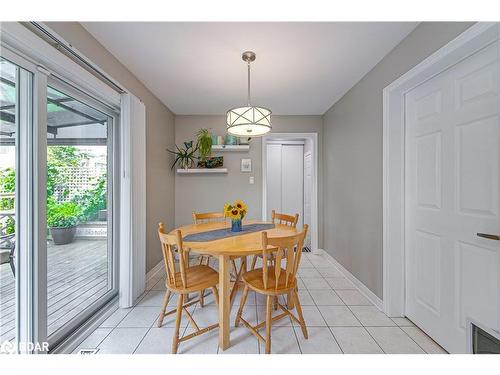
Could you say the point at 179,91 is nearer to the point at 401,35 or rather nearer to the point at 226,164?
the point at 226,164

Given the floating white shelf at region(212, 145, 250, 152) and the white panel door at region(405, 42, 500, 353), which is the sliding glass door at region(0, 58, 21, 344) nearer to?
Result: the floating white shelf at region(212, 145, 250, 152)

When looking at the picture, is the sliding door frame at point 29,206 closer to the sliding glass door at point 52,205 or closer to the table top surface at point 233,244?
the sliding glass door at point 52,205

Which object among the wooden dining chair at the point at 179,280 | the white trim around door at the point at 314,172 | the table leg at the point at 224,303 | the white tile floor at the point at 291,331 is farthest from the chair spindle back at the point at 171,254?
the white trim around door at the point at 314,172

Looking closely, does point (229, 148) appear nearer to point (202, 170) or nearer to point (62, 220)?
point (202, 170)

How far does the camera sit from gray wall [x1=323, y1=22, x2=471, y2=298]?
165 centimetres

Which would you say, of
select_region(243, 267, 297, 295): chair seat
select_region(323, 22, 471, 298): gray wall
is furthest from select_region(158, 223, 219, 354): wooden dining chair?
select_region(323, 22, 471, 298): gray wall

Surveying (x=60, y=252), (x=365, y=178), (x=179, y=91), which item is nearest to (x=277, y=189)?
(x=365, y=178)

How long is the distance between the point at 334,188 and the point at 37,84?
3.34 metres

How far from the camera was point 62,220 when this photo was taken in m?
1.67

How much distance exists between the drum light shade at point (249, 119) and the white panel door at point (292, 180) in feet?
8.88

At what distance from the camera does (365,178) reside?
7.79 feet

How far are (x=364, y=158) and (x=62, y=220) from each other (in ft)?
9.66

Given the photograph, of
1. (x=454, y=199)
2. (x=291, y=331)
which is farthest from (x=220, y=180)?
(x=454, y=199)

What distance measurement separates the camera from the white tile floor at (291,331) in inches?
62.1
